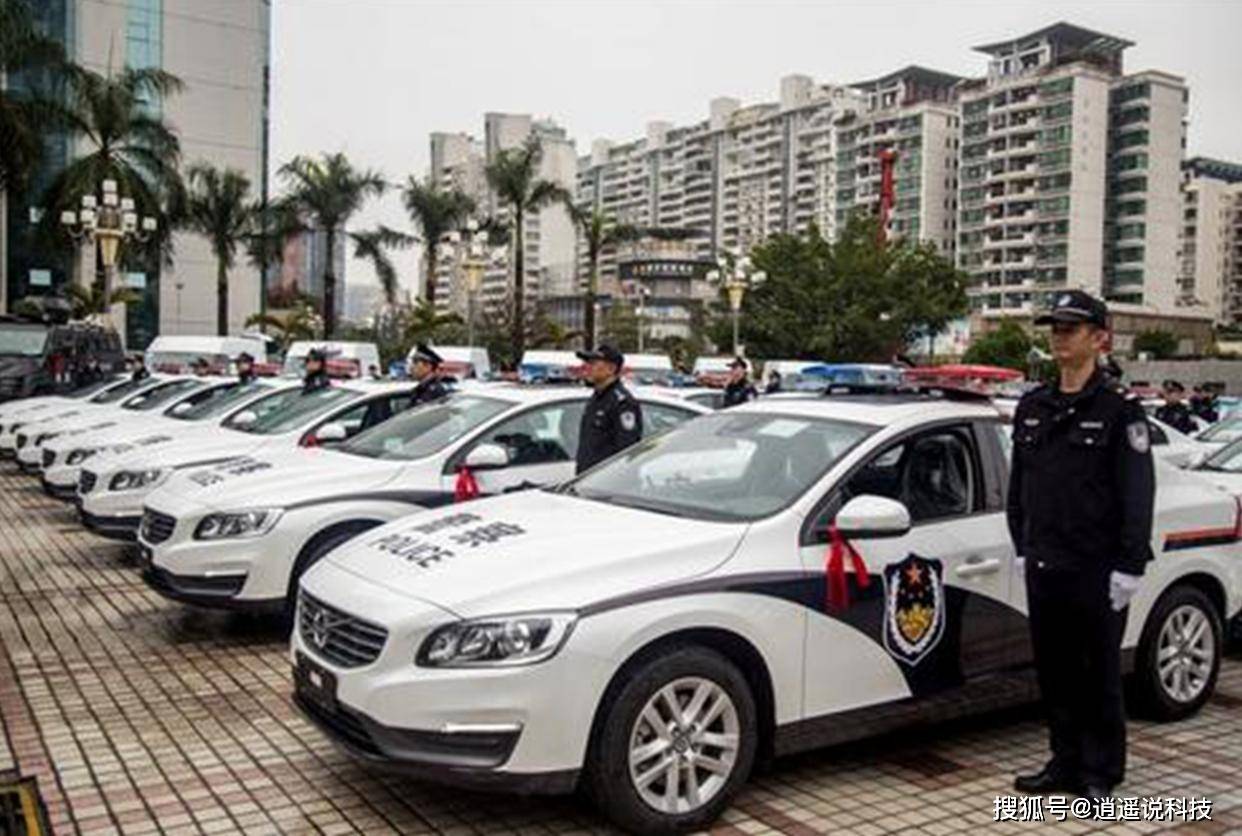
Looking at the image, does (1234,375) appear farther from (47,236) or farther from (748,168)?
(748,168)

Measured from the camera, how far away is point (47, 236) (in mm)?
33219

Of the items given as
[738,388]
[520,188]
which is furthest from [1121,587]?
[520,188]

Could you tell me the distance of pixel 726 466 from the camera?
5.28 metres

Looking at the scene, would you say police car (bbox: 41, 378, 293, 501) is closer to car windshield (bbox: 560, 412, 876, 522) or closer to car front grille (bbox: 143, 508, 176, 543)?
car front grille (bbox: 143, 508, 176, 543)

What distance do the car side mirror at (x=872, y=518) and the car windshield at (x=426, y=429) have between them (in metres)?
3.56

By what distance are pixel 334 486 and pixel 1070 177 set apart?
98.5 meters

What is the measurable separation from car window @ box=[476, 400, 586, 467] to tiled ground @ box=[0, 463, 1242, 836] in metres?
1.80

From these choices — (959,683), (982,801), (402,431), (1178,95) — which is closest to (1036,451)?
(959,683)

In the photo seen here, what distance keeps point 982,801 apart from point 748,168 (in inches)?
5161

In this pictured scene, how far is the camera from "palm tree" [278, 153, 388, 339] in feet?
134

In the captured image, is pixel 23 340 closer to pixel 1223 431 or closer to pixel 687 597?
pixel 1223 431

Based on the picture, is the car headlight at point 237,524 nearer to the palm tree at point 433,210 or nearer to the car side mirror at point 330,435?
the car side mirror at point 330,435

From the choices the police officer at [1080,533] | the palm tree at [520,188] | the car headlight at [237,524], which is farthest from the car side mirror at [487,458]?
the palm tree at [520,188]

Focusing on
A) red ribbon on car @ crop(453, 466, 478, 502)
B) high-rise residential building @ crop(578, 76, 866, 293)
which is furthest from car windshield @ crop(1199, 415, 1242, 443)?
high-rise residential building @ crop(578, 76, 866, 293)
